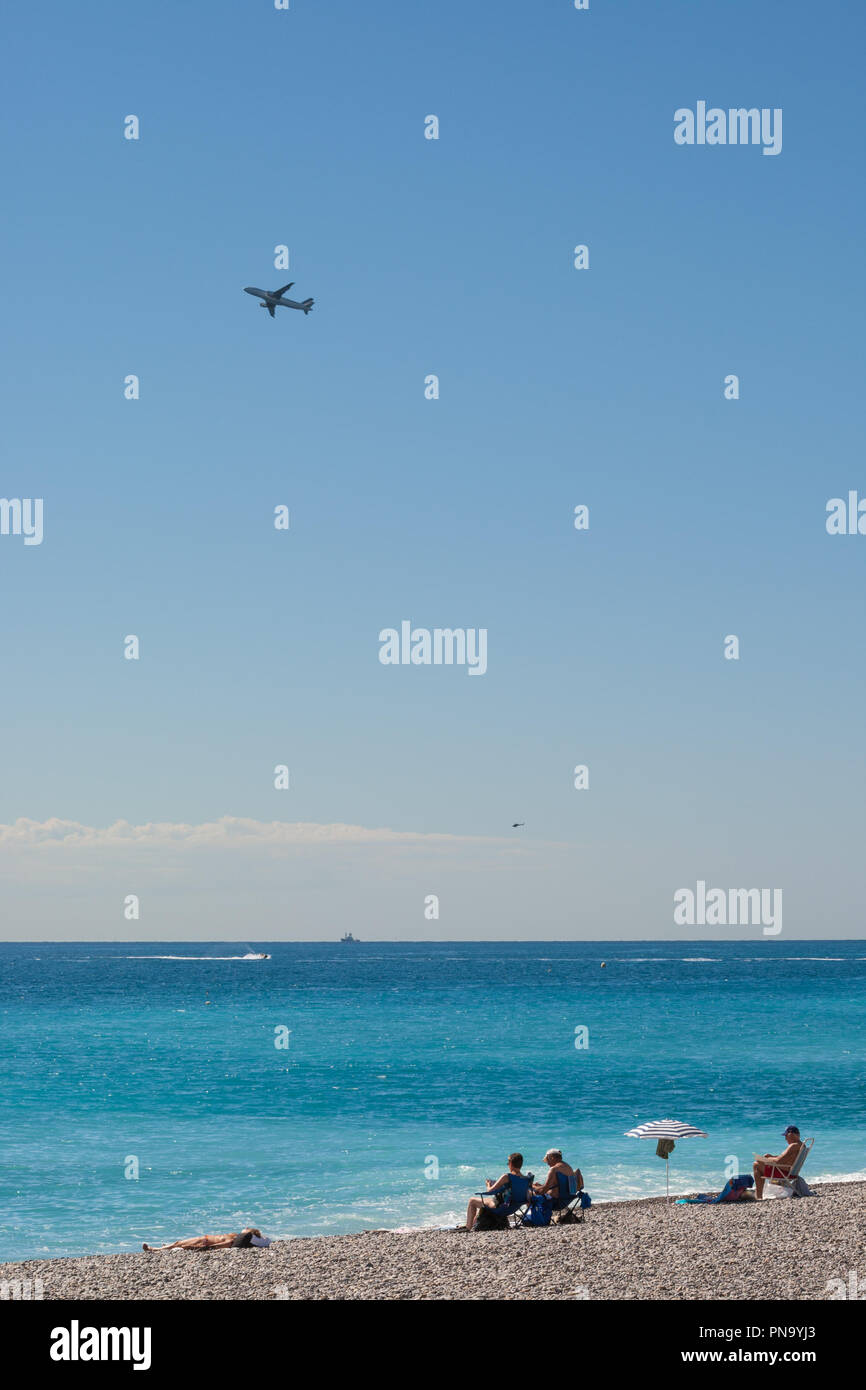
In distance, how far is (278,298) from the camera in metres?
54.8

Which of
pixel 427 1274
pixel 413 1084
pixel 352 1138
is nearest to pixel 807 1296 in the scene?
pixel 427 1274

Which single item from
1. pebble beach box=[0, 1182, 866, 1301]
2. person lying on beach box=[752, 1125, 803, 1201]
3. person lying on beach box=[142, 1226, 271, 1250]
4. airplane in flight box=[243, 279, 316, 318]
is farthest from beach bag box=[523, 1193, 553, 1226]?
airplane in flight box=[243, 279, 316, 318]

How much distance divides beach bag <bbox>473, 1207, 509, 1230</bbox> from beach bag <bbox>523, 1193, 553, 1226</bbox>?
1.20ft

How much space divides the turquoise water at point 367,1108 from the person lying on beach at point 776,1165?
10.7ft

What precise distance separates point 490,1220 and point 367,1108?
2067 cm

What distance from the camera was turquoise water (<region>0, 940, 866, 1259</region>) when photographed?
81.8 ft

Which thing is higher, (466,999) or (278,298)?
(278,298)

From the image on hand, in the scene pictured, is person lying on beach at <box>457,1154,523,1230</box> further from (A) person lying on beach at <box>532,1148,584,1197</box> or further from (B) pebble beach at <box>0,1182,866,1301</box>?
(B) pebble beach at <box>0,1182,866,1301</box>

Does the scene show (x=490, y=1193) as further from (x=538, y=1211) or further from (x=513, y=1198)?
(x=538, y=1211)

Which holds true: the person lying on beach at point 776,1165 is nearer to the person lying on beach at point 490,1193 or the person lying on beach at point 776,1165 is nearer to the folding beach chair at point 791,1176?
the folding beach chair at point 791,1176

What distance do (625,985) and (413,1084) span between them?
98851 millimetres

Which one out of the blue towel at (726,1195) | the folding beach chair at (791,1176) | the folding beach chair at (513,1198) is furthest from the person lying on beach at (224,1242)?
the folding beach chair at (791,1176)

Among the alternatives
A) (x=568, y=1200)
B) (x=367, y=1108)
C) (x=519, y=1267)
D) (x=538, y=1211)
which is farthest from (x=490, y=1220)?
(x=367, y=1108)
